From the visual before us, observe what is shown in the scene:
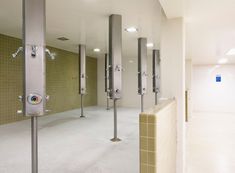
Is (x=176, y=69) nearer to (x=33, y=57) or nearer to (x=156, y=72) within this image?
(x=33, y=57)

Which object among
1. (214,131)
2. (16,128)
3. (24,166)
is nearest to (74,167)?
(24,166)

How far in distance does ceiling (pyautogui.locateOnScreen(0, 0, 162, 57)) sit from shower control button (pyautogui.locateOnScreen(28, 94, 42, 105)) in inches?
65.2

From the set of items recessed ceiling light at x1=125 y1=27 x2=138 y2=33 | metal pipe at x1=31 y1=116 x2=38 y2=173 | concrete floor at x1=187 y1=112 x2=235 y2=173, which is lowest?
concrete floor at x1=187 y1=112 x2=235 y2=173

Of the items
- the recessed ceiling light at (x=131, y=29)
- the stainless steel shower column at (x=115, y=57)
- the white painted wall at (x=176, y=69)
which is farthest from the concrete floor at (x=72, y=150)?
the recessed ceiling light at (x=131, y=29)

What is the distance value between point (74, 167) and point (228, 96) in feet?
27.7

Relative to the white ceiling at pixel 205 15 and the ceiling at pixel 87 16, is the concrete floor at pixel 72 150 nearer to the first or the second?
the white ceiling at pixel 205 15

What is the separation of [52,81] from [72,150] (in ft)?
13.3

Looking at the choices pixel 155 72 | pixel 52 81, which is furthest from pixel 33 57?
pixel 155 72

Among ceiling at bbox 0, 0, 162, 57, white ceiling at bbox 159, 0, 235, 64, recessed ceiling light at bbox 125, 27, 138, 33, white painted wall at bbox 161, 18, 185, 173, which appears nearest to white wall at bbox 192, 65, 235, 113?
ceiling at bbox 0, 0, 162, 57

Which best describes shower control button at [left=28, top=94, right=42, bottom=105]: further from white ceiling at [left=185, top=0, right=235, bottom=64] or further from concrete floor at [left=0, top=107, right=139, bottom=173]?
white ceiling at [left=185, top=0, right=235, bottom=64]

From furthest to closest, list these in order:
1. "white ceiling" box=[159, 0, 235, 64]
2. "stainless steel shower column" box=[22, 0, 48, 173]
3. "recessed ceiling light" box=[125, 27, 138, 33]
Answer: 1. "recessed ceiling light" box=[125, 27, 138, 33]
2. "white ceiling" box=[159, 0, 235, 64]
3. "stainless steel shower column" box=[22, 0, 48, 173]

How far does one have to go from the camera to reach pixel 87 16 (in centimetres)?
343

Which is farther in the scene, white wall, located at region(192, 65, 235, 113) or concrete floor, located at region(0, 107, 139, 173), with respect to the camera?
white wall, located at region(192, 65, 235, 113)

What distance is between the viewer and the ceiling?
287cm
